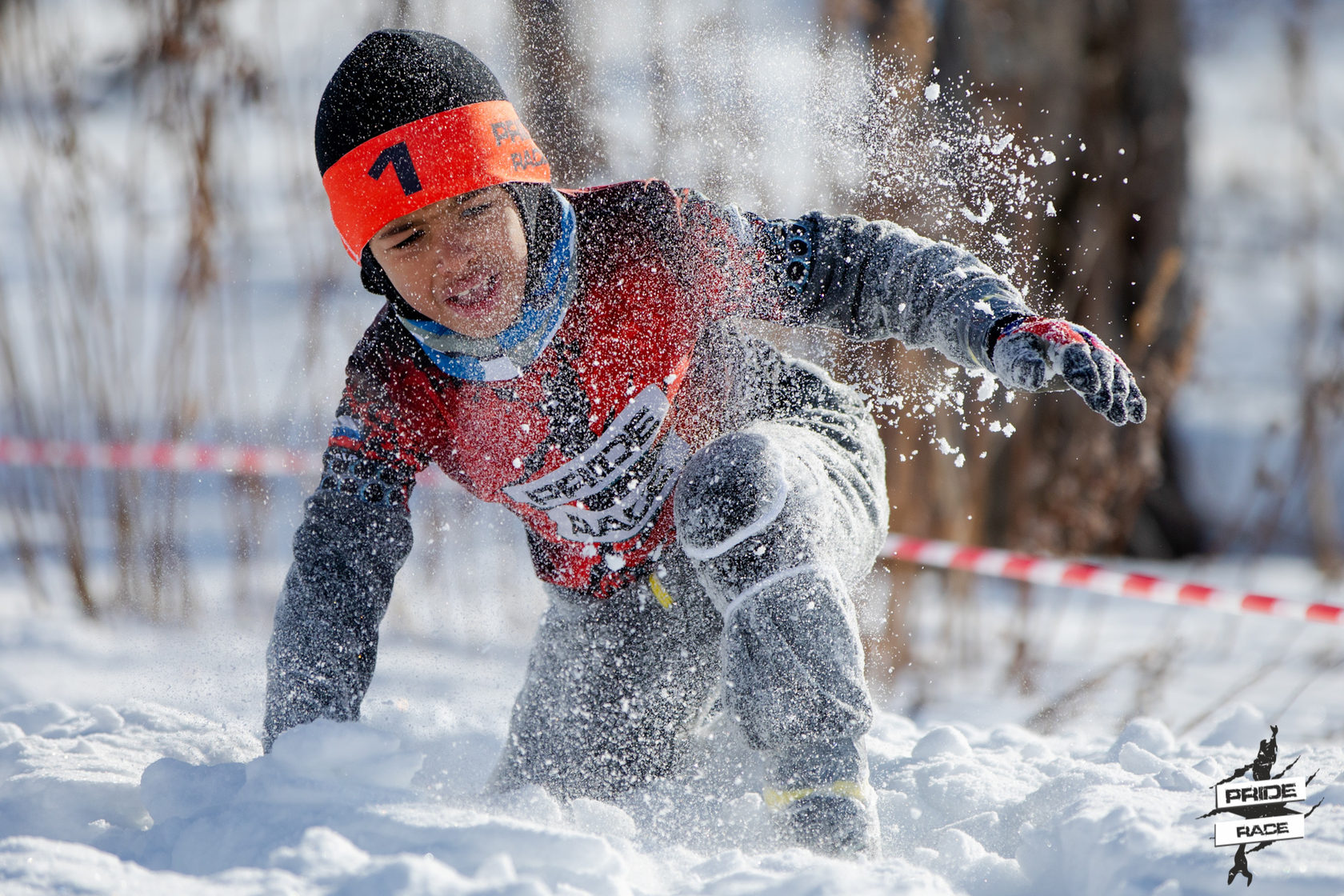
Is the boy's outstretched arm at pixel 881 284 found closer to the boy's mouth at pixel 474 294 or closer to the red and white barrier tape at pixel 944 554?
the boy's mouth at pixel 474 294

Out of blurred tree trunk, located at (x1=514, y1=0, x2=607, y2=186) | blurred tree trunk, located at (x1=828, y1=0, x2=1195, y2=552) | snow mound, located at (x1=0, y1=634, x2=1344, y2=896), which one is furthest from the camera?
blurred tree trunk, located at (x1=828, y1=0, x2=1195, y2=552)

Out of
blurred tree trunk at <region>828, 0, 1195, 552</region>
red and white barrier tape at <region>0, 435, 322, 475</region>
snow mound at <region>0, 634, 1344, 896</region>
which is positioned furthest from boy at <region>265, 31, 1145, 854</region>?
red and white barrier tape at <region>0, 435, 322, 475</region>

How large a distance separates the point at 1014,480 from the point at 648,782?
223cm

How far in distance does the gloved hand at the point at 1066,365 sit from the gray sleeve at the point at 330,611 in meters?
0.92

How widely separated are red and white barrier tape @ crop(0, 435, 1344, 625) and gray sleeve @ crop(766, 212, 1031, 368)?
161 centimetres

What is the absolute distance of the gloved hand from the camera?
1.38 meters

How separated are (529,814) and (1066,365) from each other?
868 millimetres

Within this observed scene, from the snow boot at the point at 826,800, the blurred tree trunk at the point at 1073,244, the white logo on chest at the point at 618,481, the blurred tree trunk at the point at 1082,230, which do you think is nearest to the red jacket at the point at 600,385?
the white logo on chest at the point at 618,481

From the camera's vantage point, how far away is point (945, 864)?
1.42 m

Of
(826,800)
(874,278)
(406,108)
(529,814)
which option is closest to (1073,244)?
(874,278)

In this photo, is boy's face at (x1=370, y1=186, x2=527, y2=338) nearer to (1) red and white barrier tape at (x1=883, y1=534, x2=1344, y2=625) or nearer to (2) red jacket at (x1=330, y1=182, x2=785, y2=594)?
(2) red jacket at (x1=330, y1=182, x2=785, y2=594)

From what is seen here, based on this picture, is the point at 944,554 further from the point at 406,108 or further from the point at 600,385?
the point at 406,108

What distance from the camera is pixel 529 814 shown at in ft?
4.71

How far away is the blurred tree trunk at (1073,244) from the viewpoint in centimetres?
320
